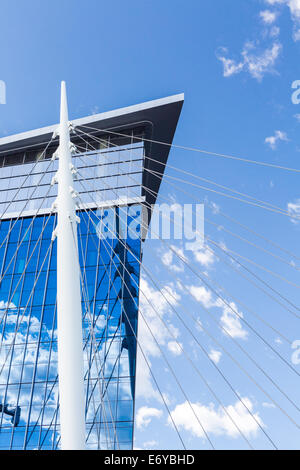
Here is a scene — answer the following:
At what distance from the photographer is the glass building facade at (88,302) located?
22016 millimetres

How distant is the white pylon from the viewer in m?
8.00

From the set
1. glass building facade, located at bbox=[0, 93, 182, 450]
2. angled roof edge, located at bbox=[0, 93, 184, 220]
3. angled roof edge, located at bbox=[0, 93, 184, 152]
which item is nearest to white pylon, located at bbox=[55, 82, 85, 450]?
glass building facade, located at bbox=[0, 93, 182, 450]

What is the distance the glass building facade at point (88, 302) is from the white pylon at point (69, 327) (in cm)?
950

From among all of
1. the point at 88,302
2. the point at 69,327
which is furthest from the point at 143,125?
the point at 69,327

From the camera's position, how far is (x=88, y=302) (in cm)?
1952

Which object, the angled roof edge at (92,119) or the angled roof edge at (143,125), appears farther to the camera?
the angled roof edge at (143,125)

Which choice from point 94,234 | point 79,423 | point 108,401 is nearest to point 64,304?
point 79,423

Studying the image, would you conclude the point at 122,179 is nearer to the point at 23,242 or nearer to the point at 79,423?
the point at 23,242

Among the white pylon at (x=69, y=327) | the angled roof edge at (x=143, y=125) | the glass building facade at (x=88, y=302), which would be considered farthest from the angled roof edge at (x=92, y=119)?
the white pylon at (x=69, y=327)

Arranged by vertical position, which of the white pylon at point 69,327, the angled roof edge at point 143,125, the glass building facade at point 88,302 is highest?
the angled roof edge at point 143,125

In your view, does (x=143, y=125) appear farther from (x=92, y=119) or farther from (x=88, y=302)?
(x=88, y=302)

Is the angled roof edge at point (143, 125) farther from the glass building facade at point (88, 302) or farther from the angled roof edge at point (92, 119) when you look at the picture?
the glass building facade at point (88, 302)

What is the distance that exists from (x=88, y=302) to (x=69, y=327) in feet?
35.7
